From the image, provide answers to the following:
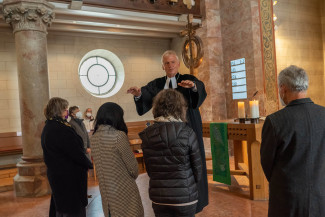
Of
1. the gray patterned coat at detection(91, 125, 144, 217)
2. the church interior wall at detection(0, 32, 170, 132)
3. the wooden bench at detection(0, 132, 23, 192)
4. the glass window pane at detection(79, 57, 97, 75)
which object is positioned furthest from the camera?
the glass window pane at detection(79, 57, 97, 75)

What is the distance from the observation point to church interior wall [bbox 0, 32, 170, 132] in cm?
889

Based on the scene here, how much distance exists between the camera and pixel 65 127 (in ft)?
9.34

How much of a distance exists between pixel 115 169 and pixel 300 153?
1349mm

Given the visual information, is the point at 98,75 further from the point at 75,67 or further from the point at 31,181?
the point at 31,181

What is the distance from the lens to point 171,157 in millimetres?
2098

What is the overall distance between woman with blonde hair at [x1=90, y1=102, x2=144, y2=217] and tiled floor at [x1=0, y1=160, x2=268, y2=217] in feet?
5.25

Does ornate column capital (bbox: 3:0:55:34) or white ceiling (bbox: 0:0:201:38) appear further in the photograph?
white ceiling (bbox: 0:0:201:38)

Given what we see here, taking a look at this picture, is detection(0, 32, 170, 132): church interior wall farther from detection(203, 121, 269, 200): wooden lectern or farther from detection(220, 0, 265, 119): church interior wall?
detection(203, 121, 269, 200): wooden lectern

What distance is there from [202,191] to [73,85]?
7968 mm

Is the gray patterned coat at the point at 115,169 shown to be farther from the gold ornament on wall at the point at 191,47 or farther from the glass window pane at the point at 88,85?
the glass window pane at the point at 88,85

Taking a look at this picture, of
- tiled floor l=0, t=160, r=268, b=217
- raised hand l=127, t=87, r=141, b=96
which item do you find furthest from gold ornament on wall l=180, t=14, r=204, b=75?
raised hand l=127, t=87, r=141, b=96

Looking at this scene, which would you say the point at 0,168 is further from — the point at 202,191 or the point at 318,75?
the point at 318,75

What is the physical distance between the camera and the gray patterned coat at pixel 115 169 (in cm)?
232

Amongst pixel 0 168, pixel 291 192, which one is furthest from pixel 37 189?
pixel 291 192
